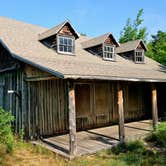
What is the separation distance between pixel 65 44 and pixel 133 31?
20939mm

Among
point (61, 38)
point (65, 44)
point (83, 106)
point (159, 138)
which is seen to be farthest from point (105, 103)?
point (159, 138)

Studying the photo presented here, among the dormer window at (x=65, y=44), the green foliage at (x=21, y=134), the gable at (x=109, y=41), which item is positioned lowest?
the green foliage at (x=21, y=134)

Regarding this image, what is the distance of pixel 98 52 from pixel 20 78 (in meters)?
5.67

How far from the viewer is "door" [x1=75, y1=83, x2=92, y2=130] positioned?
12203 mm

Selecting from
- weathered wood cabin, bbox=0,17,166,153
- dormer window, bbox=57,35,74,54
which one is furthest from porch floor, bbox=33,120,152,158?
dormer window, bbox=57,35,74,54

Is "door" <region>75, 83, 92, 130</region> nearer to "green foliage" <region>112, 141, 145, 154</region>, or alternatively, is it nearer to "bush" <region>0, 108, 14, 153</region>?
"green foliage" <region>112, 141, 145, 154</region>

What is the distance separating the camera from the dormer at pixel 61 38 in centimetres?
1266

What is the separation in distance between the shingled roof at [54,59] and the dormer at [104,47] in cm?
42

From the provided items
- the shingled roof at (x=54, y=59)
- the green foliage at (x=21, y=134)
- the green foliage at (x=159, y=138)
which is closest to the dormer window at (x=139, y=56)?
the shingled roof at (x=54, y=59)

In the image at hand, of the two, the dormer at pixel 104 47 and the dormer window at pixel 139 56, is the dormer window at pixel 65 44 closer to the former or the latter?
the dormer at pixel 104 47

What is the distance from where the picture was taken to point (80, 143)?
9367 mm

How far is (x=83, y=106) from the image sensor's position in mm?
12414

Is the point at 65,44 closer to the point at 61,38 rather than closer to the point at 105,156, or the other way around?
the point at 61,38

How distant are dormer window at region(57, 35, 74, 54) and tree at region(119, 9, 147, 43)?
1971 centimetres
